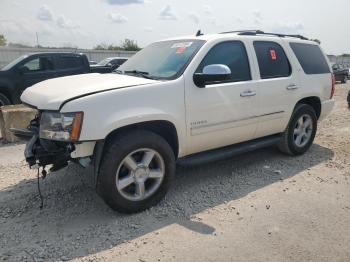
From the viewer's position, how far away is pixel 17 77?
873cm

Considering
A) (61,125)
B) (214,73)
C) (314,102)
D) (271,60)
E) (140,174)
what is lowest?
(140,174)

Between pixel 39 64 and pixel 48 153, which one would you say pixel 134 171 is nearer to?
pixel 48 153

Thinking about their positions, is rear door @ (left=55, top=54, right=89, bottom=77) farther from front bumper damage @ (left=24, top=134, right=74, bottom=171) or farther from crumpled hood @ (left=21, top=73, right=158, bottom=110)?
front bumper damage @ (left=24, top=134, right=74, bottom=171)

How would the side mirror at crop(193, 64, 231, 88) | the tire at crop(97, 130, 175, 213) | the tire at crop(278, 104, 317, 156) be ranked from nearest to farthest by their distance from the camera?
the tire at crop(97, 130, 175, 213) → the side mirror at crop(193, 64, 231, 88) → the tire at crop(278, 104, 317, 156)

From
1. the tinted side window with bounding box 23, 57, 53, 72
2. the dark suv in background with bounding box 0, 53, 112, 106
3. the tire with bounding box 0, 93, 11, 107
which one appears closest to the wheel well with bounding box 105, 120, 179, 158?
the dark suv in background with bounding box 0, 53, 112, 106

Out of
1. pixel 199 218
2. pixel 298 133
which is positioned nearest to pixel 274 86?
pixel 298 133

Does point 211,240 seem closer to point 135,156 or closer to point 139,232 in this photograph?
point 139,232

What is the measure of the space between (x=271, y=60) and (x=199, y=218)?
258cm

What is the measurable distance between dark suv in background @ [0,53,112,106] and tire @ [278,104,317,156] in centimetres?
466

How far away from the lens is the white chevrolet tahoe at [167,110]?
133 inches

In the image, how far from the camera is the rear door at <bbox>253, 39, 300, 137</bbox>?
190 inches

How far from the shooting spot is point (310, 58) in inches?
224

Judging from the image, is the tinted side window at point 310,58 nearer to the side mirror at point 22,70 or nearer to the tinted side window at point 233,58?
the tinted side window at point 233,58

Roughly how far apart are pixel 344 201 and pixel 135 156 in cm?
252
